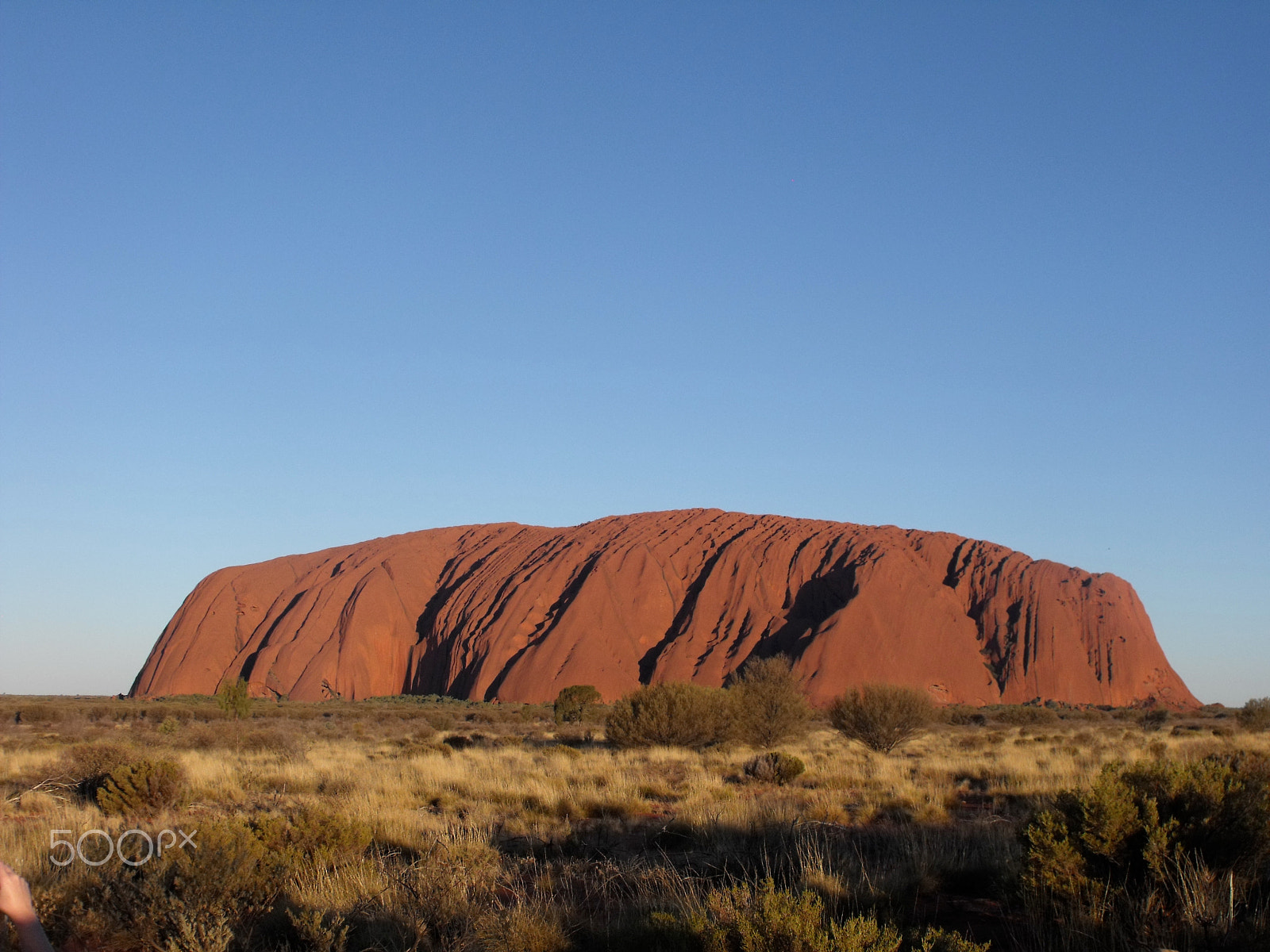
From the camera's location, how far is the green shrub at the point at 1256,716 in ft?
98.1

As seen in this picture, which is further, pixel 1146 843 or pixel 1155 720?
pixel 1155 720

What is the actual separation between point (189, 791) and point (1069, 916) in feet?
33.3

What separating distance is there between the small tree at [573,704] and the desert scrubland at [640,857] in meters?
23.6

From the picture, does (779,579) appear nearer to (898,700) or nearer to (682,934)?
(898,700)

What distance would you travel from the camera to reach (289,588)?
7244cm

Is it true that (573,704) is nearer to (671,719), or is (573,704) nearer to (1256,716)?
(671,719)

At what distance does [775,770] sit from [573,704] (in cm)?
2508

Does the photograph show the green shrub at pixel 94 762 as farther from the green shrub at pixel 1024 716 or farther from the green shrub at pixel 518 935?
the green shrub at pixel 1024 716

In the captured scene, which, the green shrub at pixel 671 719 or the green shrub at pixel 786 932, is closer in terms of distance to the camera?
the green shrub at pixel 786 932

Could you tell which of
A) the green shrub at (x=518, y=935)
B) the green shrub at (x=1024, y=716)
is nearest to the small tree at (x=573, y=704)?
the green shrub at (x=1024, y=716)

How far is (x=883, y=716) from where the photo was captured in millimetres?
21297

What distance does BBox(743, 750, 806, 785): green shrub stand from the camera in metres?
14.2

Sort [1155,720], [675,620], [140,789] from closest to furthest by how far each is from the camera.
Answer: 1. [140,789]
2. [1155,720]
3. [675,620]

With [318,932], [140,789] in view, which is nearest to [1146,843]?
[318,932]
